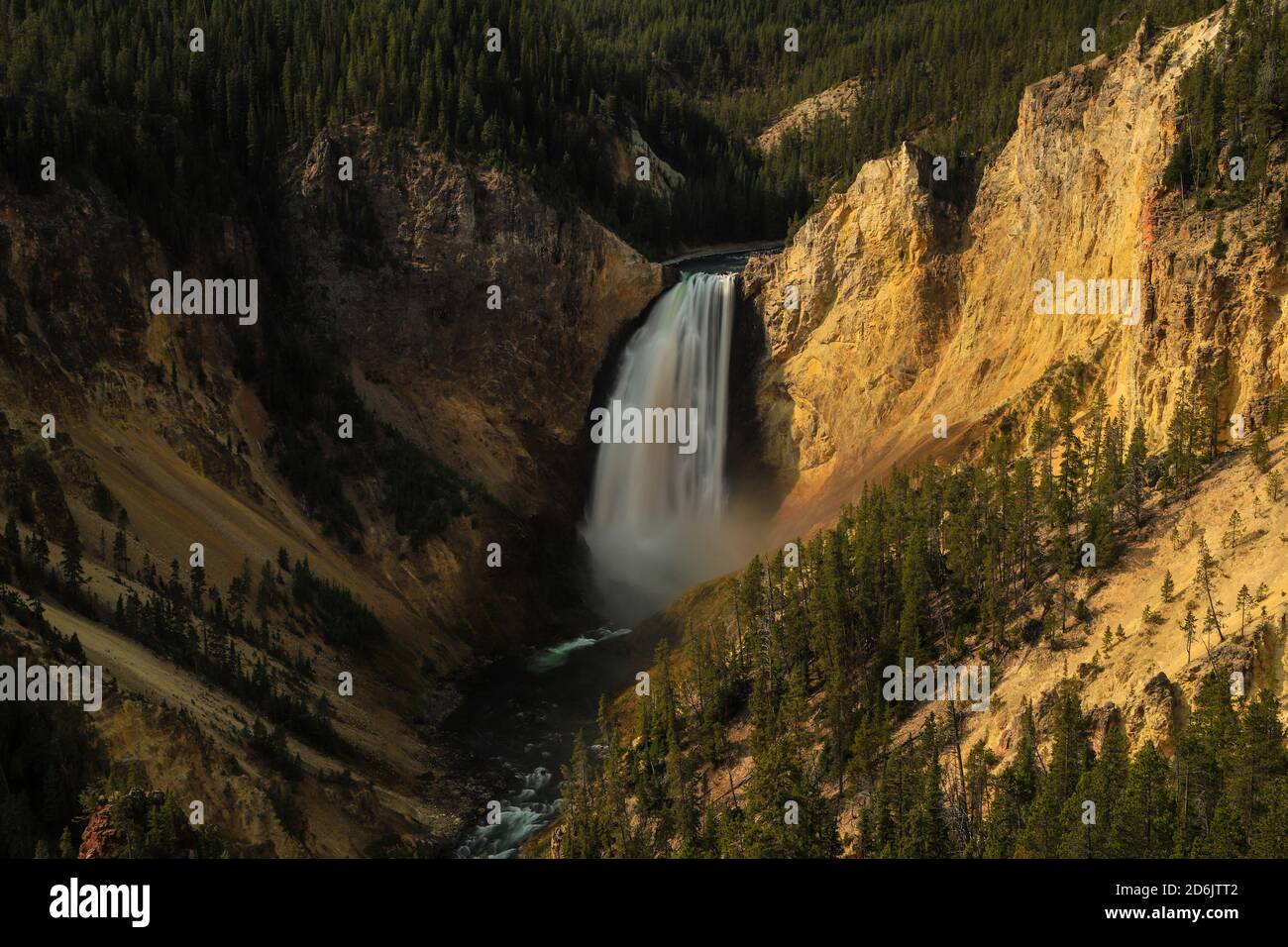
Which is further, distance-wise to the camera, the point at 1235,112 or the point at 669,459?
the point at 669,459

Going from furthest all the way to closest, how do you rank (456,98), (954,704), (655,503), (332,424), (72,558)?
1. (456,98)
2. (655,503)
3. (332,424)
4. (72,558)
5. (954,704)

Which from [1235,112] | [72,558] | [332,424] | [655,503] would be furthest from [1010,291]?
[72,558]

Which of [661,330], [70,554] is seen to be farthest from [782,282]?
[70,554]

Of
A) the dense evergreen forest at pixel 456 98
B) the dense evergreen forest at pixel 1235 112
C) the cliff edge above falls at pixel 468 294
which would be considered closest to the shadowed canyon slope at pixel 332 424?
the cliff edge above falls at pixel 468 294

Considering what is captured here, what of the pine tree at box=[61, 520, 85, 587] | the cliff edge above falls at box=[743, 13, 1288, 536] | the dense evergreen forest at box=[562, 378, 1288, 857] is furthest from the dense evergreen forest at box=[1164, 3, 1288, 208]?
the pine tree at box=[61, 520, 85, 587]

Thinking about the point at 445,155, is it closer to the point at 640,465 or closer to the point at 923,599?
the point at 640,465

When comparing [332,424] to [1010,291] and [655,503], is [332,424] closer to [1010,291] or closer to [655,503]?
[655,503]
